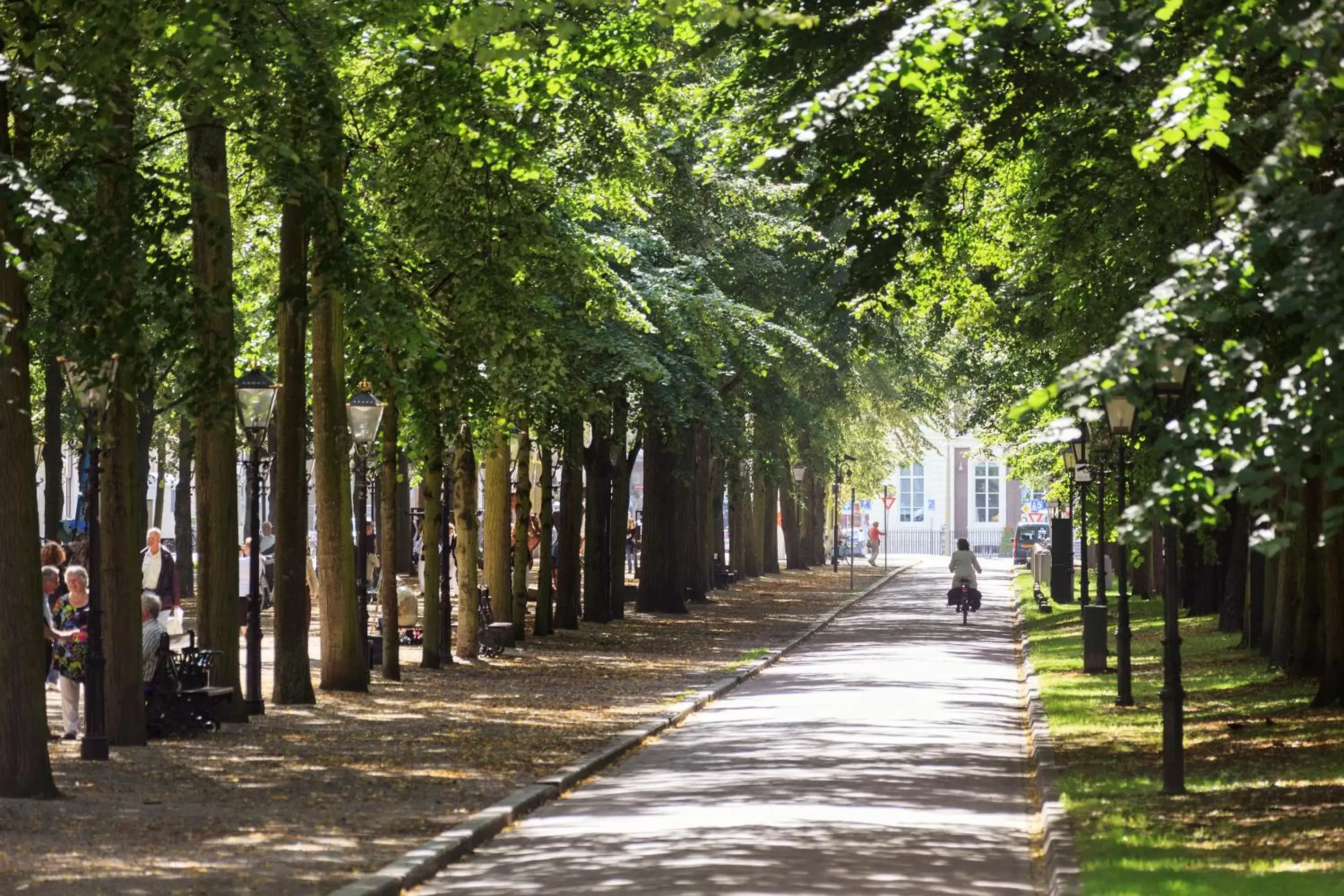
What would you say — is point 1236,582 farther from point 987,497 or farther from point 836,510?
Answer: point 987,497

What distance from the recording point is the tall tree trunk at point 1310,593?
2356cm

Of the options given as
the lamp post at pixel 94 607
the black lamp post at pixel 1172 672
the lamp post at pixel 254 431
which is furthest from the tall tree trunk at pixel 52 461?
the black lamp post at pixel 1172 672

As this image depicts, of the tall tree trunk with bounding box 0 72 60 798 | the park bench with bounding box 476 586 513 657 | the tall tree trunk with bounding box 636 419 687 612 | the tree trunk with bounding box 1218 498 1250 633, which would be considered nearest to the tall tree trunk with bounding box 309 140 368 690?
the park bench with bounding box 476 586 513 657

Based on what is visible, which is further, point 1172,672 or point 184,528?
point 184,528

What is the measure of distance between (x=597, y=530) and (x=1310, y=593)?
1830 centimetres

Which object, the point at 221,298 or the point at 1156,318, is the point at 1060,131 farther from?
the point at 1156,318

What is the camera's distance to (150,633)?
1923 cm

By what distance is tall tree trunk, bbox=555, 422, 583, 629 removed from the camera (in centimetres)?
3612

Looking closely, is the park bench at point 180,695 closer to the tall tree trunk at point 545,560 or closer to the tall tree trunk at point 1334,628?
the tall tree trunk at point 1334,628

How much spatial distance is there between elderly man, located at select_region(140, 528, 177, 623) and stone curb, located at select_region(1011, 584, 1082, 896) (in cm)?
1111

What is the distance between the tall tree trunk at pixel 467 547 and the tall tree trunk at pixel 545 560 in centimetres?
429

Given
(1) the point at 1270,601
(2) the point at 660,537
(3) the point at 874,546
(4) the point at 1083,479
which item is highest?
(4) the point at 1083,479

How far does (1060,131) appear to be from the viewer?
757 inches

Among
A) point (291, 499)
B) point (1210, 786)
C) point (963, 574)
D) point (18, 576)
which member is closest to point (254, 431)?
point (291, 499)
